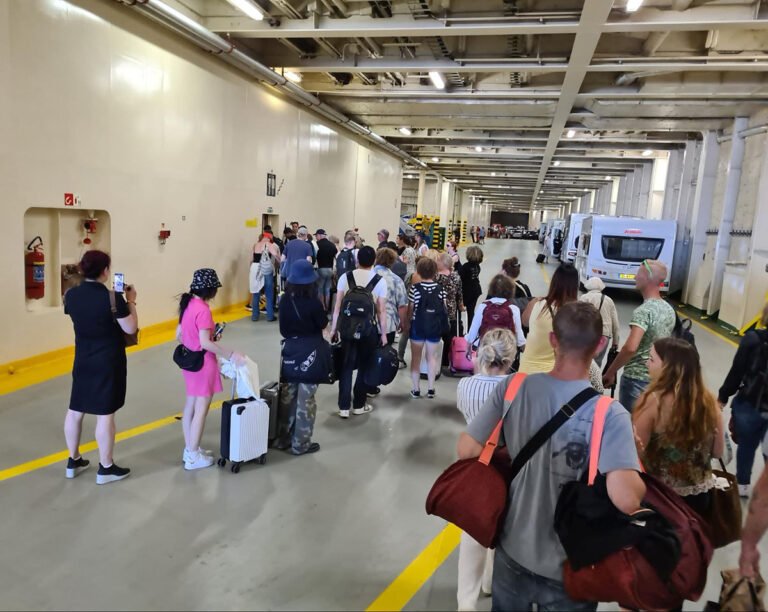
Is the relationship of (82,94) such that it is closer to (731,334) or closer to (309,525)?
(309,525)

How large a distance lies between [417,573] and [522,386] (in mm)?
1837

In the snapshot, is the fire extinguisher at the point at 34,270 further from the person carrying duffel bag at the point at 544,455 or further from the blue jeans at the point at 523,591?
the blue jeans at the point at 523,591

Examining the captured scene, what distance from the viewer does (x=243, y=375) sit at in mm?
4203

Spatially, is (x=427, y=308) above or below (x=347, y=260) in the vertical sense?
below

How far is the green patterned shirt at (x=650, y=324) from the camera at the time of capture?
396 centimetres

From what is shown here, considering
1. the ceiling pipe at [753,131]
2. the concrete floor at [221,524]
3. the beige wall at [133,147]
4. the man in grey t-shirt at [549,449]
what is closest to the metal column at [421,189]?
the beige wall at [133,147]

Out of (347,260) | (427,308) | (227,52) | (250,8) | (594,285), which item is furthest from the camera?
(227,52)

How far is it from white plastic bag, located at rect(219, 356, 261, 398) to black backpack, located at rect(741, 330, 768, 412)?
350 cm

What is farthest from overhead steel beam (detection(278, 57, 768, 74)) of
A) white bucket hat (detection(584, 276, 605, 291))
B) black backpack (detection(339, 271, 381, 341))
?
black backpack (detection(339, 271, 381, 341))

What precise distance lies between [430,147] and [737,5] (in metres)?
15.7

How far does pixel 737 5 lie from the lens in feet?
25.4

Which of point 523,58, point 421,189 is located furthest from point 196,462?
point 421,189

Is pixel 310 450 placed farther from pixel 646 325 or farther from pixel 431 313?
pixel 646 325

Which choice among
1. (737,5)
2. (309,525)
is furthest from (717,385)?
(309,525)
